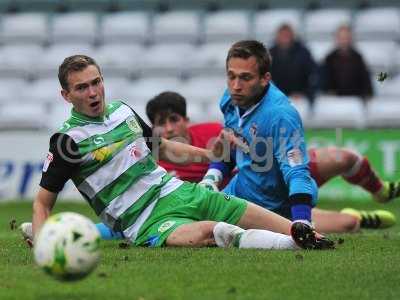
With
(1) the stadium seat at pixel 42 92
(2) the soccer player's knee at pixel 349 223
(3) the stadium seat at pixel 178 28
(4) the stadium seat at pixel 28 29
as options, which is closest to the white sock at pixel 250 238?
(2) the soccer player's knee at pixel 349 223

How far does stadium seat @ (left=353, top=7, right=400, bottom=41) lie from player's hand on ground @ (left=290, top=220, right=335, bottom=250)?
405 inches

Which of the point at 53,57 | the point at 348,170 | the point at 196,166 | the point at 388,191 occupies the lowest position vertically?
the point at 388,191

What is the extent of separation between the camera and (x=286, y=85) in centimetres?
1584

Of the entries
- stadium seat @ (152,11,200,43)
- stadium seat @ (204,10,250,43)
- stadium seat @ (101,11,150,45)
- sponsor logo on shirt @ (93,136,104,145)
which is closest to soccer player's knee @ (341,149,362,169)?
sponsor logo on shirt @ (93,136,104,145)

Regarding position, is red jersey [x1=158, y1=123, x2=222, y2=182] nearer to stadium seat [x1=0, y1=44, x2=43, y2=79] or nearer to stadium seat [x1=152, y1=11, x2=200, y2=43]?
stadium seat [x1=152, y1=11, x2=200, y2=43]

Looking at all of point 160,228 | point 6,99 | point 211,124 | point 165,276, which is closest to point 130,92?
point 6,99

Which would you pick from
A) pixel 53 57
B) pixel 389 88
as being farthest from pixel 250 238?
pixel 53 57

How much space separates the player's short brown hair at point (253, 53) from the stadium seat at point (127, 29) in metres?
10.5

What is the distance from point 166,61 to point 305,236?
10.7 metres

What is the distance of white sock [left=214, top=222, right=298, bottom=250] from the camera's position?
791 cm

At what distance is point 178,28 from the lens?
734 inches

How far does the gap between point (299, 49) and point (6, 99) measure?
522 cm

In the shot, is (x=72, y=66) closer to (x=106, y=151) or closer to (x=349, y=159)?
(x=106, y=151)

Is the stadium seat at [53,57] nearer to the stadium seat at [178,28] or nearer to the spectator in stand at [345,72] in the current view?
the stadium seat at [178,28]
